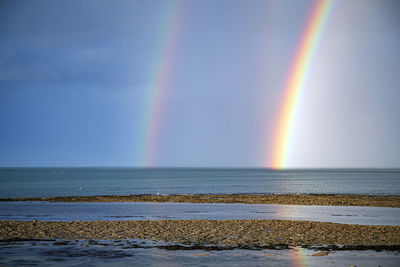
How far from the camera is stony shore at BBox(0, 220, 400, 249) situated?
72.9 ft

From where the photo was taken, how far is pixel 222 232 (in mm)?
25219

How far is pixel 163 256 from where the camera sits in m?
18.8

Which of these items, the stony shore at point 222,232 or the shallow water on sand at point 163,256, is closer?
the shallow water on sand at point 163,256

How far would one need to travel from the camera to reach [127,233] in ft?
82.4

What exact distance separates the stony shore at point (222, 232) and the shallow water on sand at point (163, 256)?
193 centimetres

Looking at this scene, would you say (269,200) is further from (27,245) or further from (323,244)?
(27,245)

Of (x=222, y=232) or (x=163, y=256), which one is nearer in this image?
(x=163, y=256)

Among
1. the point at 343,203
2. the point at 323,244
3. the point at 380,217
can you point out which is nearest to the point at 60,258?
the point at 323,244

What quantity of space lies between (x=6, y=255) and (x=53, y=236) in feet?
17.9

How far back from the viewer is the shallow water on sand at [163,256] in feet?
57.0

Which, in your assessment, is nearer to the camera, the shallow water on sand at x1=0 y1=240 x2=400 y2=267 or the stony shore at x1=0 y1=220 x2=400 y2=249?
the shallow water on sand at x1=0 y1=240 x2=400 y2=267

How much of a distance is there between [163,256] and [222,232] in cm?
702

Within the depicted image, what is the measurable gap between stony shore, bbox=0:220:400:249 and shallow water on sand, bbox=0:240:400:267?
76.2 inches

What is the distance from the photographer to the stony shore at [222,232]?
72.9 feet
